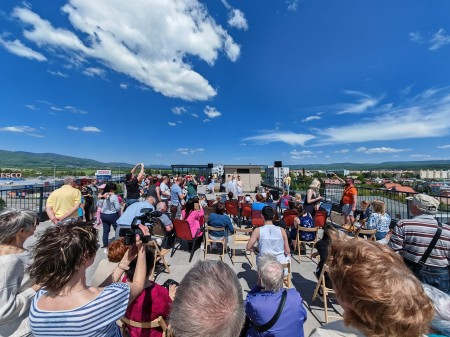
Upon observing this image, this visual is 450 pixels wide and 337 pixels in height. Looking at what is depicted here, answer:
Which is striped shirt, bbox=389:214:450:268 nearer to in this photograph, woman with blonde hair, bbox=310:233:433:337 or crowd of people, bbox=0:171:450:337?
crowd of people, bbox=0:171:450:337

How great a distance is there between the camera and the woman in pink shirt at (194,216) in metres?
5.00

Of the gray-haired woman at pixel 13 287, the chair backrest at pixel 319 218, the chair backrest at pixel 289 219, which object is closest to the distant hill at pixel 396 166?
the chair backrest at pixel 319 218

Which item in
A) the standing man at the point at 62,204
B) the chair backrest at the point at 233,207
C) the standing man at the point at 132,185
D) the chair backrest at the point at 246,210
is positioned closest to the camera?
the standing man at the point at 62,204

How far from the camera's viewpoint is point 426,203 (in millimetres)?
2289

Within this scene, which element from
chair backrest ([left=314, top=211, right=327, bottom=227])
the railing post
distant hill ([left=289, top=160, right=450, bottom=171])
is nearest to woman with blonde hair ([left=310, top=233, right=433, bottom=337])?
chair backrest ([left=314, top=211, right=327, bottom=227])

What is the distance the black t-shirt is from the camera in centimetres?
591

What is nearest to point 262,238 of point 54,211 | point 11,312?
point 11,312

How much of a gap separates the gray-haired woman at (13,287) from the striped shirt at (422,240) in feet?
11.2

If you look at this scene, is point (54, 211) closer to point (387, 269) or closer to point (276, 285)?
point (276, 285)

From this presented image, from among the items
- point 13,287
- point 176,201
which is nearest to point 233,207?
point 176,201

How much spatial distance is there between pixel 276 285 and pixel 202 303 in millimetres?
1378

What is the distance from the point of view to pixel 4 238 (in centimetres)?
172

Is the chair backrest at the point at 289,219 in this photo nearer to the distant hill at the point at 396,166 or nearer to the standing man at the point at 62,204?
the standing man at the point at 62,204

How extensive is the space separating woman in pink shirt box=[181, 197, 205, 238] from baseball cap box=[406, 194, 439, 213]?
3.99m
